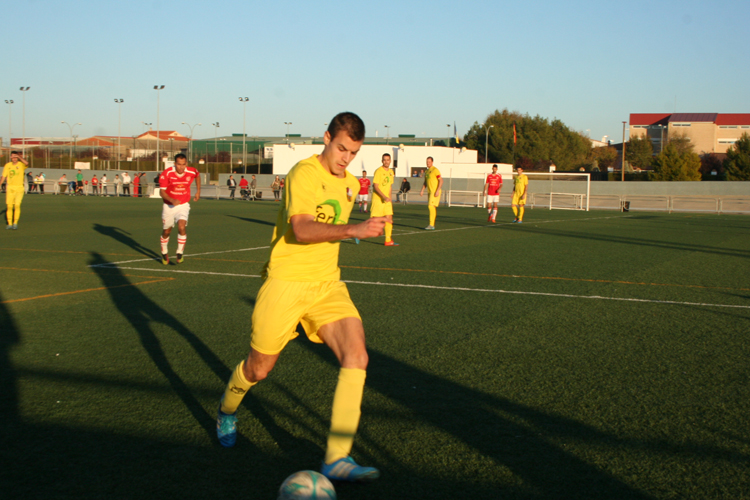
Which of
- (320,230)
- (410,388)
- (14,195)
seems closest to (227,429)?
(320,230)

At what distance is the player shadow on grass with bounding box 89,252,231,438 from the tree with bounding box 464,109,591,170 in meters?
84.5

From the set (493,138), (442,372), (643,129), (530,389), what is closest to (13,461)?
(442,372)

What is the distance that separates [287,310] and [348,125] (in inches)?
39.4

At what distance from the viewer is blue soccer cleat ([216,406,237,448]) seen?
3.68m

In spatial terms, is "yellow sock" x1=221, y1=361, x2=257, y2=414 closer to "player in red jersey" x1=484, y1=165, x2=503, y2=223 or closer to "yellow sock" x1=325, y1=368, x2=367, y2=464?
"yellow sock" x1=325, y1=368, x2=367, y2=464

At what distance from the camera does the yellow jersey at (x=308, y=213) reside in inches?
131

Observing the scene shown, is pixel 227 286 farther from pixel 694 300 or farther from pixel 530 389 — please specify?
pixel 694 300

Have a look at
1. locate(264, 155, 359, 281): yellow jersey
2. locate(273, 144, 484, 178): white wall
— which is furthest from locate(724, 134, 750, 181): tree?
locate(264, 155, 359, 281): yellow jersey

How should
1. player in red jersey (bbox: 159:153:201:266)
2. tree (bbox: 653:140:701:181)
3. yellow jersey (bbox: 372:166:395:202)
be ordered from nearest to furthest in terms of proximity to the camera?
player in red jersey (bbox: 159:153:201:266) < yellow jersey (bbox: 372:166:395:202) < tree (bbox: 653:140:701:181)

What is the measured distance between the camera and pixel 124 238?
52.5 ft

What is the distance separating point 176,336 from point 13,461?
2787 millimetres

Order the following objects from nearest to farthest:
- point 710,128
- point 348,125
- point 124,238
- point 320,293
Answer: point 348,125 < point 320,293 < point 124,238 < point 710,128

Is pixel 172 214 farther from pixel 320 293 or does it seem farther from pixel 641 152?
pixel 641 152

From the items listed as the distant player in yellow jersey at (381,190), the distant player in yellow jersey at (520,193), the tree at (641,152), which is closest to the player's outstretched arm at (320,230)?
the distant player in yellow jersey at (381,190)
